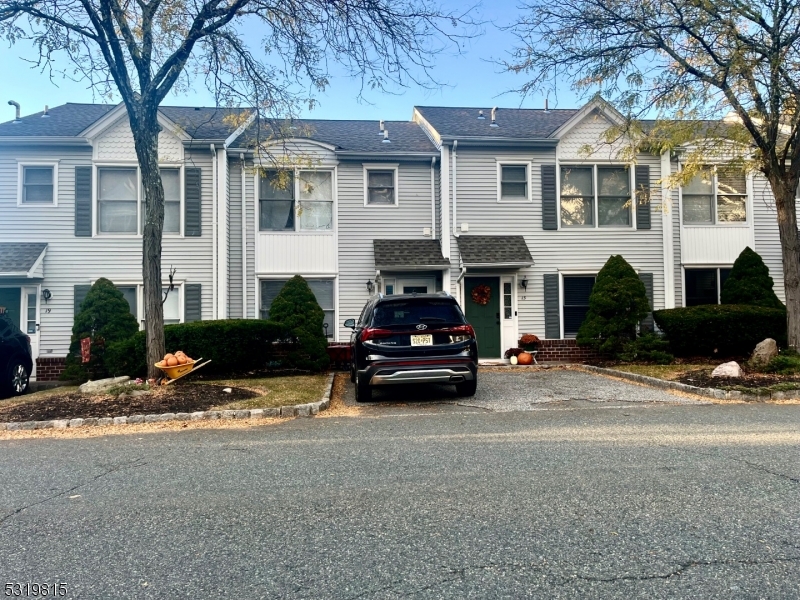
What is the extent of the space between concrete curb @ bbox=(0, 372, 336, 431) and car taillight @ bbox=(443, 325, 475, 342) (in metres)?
2.26

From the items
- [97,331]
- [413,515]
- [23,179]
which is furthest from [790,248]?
[23,179]

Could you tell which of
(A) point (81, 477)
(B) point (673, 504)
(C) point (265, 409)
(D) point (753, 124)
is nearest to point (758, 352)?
(D) point (753, 124)

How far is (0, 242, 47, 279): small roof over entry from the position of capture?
13453 millimetres

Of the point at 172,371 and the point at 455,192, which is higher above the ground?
the point at 455,192

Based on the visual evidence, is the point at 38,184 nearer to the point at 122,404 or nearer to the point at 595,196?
the point at 122,404

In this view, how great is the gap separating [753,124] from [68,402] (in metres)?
14.3

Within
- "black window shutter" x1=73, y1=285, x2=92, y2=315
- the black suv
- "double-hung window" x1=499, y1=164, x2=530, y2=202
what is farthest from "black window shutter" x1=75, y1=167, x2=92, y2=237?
"double-hung window" x1=499, y1=164, x2=530, y2=202

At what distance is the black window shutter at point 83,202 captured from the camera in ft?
47.5

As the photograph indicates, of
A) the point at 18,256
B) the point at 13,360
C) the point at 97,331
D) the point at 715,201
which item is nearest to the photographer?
the point at 13,360

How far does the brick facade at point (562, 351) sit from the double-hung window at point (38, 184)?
13.5 metres

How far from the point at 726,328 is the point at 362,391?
957cm

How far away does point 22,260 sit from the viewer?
13750 millimetres

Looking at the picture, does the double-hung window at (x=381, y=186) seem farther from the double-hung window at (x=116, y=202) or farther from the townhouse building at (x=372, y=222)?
the double-hung window at (x=116, y=202)

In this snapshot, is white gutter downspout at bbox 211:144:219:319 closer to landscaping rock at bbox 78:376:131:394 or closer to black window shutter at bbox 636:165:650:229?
landscaping rock at bbox 78:376:131:394
